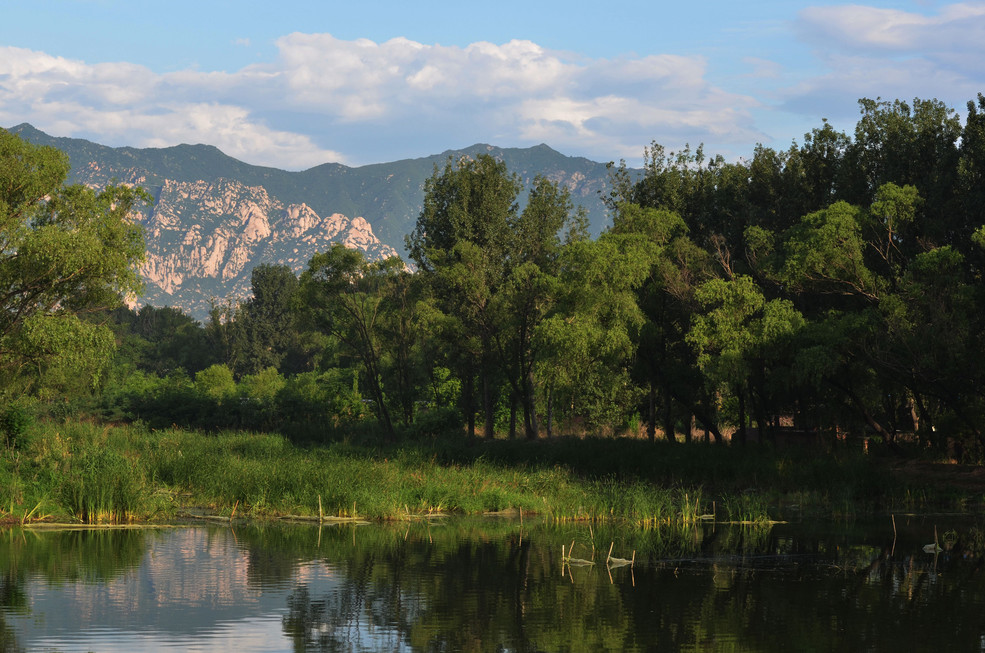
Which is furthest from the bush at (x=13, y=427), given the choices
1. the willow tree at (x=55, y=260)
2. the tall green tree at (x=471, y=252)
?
the tall green tree at (x=471, y=252)

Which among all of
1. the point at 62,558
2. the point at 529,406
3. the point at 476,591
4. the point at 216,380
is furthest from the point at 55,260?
the point at 216,380

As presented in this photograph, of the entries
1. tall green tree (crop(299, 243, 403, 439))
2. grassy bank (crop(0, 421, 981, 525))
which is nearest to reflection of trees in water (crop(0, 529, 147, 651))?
grassy bank (crop(0, 421, 981, 525))

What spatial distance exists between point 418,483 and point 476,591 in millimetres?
13977

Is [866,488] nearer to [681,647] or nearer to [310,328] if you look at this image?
[681,647]

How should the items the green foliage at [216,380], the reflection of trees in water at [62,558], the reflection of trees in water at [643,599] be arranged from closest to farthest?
the reflection of trees in water at [643,599]
the reflection of trees in water at [62,558]
the green foliage at [216,380]

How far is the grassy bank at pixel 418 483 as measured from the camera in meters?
26.2

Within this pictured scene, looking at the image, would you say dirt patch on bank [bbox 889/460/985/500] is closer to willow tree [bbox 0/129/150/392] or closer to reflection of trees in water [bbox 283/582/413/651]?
reflection of trees in water [bbox 283/582/413/651]

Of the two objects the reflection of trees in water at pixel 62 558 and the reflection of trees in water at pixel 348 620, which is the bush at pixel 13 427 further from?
the reflection of trees in water at pixel 348 620

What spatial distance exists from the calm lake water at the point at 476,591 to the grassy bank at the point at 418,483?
1.80 m

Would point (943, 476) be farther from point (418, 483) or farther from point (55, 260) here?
point (55, 260)

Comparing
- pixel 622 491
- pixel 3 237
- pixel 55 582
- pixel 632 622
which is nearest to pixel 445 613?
pixel 632 622

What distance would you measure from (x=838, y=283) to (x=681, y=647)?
32505mm

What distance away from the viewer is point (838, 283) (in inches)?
1705

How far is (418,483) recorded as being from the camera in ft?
104
